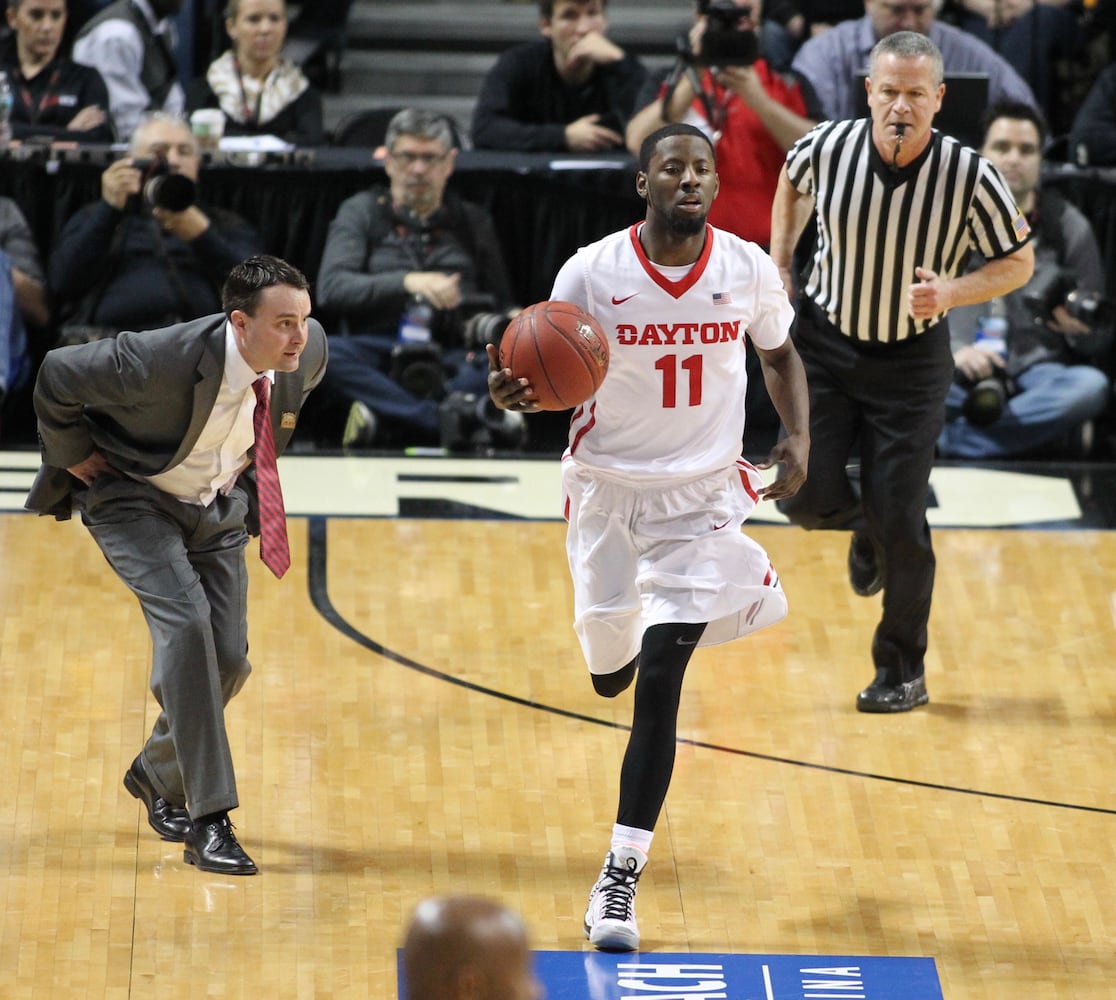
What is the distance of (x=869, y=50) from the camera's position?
Result: 9.59 metres

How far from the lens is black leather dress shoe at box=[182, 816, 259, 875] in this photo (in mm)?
5344

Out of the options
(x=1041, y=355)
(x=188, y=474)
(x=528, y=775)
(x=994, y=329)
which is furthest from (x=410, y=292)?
(x=188, y=474)

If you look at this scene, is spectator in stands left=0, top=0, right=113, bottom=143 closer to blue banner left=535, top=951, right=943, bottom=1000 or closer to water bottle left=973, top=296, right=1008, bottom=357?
water bottle left=973, top=296, right=1008, bottom=357

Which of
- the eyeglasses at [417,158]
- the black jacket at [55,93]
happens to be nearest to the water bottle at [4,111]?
the black jacket at [55,93]

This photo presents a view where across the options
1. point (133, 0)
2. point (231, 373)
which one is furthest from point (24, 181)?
point (231, 373)

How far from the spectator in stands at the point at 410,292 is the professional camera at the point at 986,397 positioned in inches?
77.9

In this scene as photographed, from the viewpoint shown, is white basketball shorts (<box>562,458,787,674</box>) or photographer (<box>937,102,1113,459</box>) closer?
white basketball shorts (<box>562,458,787,674</box>)

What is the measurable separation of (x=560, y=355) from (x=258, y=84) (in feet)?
17.8

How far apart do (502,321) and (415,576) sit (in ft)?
5.62

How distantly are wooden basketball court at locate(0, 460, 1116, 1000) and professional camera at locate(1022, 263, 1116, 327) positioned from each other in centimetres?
142

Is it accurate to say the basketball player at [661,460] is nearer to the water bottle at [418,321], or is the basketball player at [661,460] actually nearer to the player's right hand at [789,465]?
the player's right hand at [789,465]

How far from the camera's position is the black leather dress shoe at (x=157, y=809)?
18.2 ft

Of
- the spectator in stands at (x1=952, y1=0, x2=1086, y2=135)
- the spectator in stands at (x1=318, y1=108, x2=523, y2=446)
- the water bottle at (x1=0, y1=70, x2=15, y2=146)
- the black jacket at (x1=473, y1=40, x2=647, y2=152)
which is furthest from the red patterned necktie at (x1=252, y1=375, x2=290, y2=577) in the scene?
the spectator in stands at (x1=952, y1=0, x2=1086, y2=135)

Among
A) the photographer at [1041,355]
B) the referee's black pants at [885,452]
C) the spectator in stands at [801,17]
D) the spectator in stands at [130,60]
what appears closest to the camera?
the referee's black pants at [885,452]
